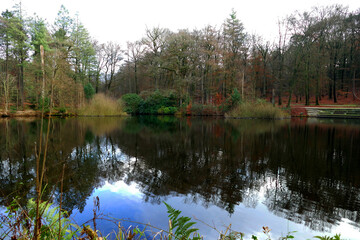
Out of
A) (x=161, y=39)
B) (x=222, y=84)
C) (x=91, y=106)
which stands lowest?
(x=91, y=106)

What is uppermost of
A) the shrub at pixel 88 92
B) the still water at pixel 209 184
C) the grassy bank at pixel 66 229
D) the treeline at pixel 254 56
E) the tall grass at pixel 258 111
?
the treeline at pixel 254 56

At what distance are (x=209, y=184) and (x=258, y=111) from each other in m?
18.4

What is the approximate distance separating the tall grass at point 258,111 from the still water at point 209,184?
1371 cm

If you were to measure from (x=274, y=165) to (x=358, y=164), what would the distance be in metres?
2.08

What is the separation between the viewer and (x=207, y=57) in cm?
2550

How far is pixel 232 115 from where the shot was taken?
2283 cm

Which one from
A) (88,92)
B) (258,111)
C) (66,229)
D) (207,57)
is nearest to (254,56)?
(207,57)

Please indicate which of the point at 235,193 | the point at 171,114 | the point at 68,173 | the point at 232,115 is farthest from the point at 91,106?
the point at 235,193

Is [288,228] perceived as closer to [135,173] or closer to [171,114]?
[135,173]

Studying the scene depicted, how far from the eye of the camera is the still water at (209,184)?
9.68ft

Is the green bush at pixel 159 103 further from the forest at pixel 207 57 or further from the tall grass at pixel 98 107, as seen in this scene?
the tall grass at pixel 98 107

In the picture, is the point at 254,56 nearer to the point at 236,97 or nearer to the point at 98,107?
the point at 236,97

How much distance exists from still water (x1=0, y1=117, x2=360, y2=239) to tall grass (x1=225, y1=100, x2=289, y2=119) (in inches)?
540

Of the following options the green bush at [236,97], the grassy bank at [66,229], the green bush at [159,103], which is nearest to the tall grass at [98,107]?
the green bush at [159,103]
